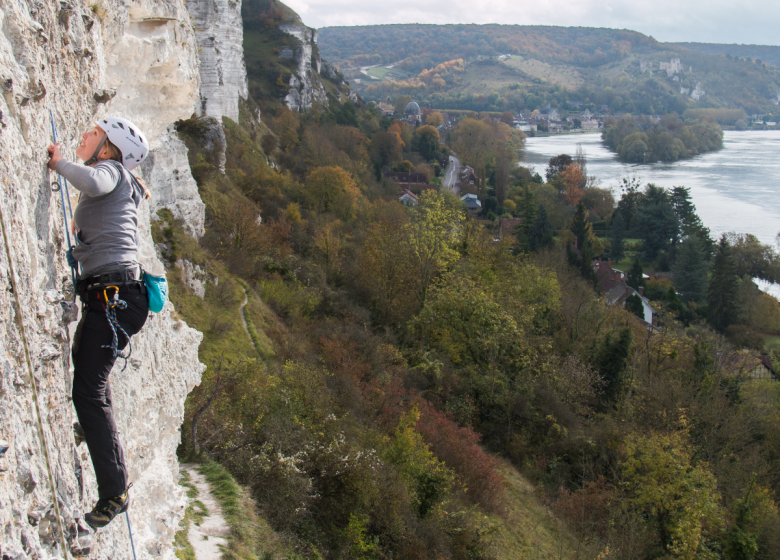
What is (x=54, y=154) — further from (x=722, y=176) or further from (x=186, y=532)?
(x=722, y=176)

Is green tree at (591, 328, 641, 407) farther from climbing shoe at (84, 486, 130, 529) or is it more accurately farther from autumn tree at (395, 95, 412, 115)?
autumn tree at (395, 95, 412, 115)

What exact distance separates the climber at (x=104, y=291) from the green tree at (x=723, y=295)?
51.0 m

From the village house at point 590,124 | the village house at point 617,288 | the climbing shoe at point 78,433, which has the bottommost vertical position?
the village house at point 617,288

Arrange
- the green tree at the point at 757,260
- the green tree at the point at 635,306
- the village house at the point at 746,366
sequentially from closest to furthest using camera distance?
the village house at the point at 746,366, the green tree at the point at 635,306, the green tree at the point at 757,260

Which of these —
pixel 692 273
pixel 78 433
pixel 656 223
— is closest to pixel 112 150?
pixel 78 433

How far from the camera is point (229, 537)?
8719mm

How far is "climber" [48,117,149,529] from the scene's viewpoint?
3.89 meters

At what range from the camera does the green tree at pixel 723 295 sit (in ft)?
150

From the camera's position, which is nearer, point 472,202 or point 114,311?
point 114,311

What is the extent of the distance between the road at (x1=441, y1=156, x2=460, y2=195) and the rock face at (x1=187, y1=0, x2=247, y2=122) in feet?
119

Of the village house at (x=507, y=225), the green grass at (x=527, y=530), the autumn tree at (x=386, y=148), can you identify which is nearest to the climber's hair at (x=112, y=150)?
the green grass at (x=527, y=530)

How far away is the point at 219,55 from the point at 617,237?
46437 millimetres

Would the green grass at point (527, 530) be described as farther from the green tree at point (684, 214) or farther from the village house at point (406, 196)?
the green tree at point (684, 214)

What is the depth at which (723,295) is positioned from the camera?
4584 cm
